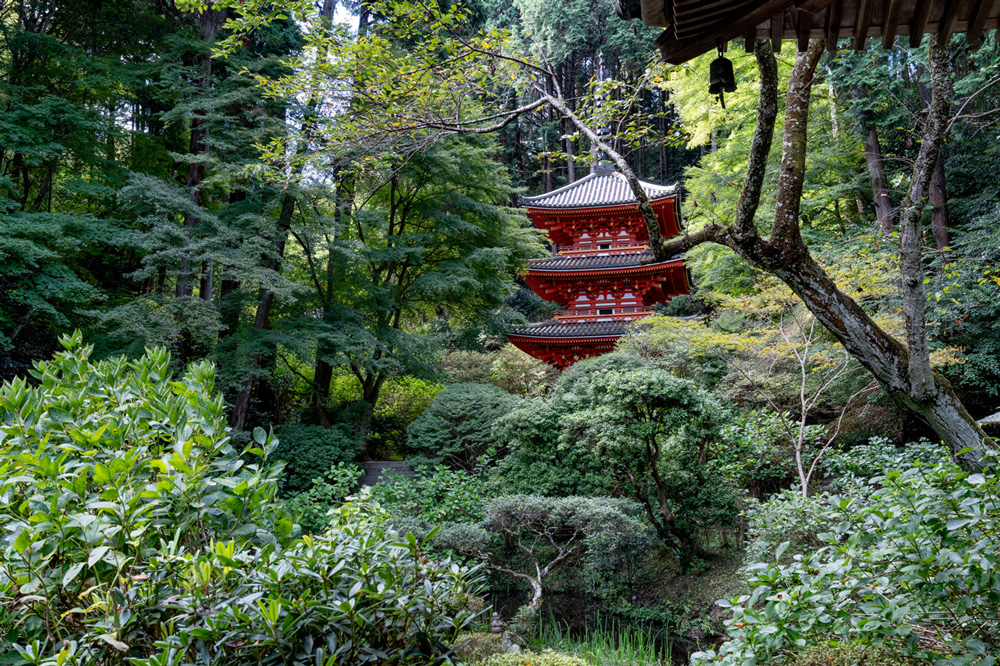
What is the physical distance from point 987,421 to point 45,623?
7.28m

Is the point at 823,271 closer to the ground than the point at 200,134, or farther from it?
closer to the ground

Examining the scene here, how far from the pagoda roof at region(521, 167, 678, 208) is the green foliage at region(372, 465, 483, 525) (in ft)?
25.5

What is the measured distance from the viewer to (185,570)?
4.83 feet

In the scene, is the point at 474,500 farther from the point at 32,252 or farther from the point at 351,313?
the point at 32,252

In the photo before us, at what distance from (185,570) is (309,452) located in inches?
324

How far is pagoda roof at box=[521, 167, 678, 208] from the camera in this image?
1385 centimetres

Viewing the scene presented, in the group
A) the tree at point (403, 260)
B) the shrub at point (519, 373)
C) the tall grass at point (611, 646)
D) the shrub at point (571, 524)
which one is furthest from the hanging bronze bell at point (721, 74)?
the shrub at point (519, 373)

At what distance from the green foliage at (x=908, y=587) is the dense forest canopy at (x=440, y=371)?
2cm

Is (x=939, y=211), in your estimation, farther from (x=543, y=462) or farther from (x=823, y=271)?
(x=823, y=271)

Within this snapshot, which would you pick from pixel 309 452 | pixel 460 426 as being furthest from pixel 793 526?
pixel 309 452

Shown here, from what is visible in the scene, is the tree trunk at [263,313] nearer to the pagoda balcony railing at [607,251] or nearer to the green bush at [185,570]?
the pagoda balcony railing at [607,251]

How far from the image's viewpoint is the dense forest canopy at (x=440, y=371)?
5.16 ft

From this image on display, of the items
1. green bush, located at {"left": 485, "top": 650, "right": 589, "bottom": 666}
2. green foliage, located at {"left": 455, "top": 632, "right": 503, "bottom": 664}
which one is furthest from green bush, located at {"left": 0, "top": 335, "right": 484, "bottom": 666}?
green foliage, located at {"left": 455, "top": 632, "right": 503, "bottom": 664}

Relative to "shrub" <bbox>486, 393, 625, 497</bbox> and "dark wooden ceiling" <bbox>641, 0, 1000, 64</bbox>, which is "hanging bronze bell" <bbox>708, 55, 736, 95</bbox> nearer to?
"dark wooden ceiling" <bbox>641, 0, 1000, 64</bbox>
